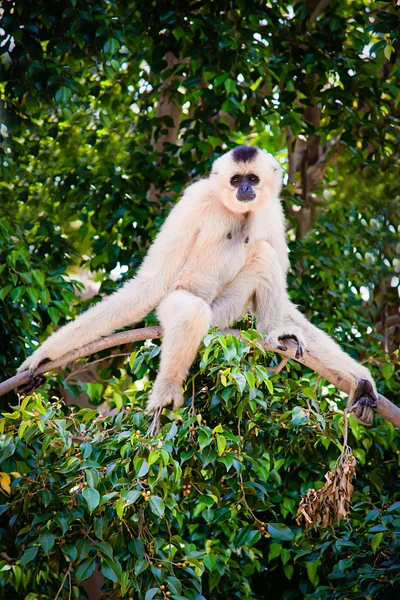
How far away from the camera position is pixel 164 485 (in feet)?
11.6

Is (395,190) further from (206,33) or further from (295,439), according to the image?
(295,439)

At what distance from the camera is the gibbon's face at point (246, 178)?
505 cm

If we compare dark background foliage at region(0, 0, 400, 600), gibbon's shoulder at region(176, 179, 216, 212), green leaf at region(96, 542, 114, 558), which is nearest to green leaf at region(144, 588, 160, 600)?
dark background foliage at region(0, 0, 400, 600)

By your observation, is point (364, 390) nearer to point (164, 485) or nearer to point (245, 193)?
point (164, 485)

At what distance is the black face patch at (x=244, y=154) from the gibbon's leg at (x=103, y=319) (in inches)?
39.2

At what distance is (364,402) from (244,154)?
1.89 m

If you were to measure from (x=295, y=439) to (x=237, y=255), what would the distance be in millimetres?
1223

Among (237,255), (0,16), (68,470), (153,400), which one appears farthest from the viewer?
(0,16)

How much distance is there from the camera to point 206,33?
6191mm

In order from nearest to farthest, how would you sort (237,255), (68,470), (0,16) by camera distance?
(68,470), (237,255), (0,16)

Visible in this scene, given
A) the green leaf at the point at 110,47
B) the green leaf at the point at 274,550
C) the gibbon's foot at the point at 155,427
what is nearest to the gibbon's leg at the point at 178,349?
the gibbon's foot at the point at 155,427

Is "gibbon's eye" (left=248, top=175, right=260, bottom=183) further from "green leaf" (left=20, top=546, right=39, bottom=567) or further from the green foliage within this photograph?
"green leaf" (left=20, top=546, right=39, bottom=567)

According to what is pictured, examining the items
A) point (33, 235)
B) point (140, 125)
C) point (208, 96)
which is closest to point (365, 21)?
point (208, 96)

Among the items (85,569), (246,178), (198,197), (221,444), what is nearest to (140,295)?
(198,197)
